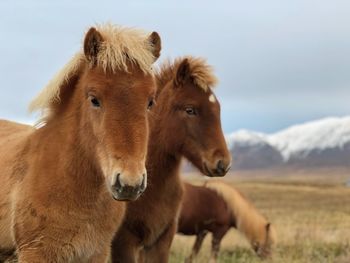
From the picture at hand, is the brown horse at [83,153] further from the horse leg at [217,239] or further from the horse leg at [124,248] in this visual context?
the horse leg at [217,239]

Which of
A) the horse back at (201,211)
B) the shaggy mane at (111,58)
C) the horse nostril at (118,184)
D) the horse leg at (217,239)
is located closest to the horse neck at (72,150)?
the shaggy mane at (111,58)

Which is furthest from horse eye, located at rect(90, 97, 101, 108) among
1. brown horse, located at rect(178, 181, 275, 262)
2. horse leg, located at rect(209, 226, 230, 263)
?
brown horse, located at rect(178, 181, 275, 262)

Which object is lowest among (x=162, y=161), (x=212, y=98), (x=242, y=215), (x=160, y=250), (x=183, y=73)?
(x=242, y=215)

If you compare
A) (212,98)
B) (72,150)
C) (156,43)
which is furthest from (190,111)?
(72,150)

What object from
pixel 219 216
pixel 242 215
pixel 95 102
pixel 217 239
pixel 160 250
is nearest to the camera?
pixel 95 102

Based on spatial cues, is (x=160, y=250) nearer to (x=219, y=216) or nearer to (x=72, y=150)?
(x=72, y=150)

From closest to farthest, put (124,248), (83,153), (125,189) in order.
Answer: (125,189)
(83,153)
(124,248)

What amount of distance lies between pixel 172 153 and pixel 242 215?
820cm

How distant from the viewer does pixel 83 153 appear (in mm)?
4637

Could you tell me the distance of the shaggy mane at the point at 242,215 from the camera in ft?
47.2

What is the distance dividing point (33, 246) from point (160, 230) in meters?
2.20

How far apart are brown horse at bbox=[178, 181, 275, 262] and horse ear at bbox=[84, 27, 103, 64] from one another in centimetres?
906

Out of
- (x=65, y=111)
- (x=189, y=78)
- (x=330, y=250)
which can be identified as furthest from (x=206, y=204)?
(x=65, y=111)

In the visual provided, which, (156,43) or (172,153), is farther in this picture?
(172,153)
